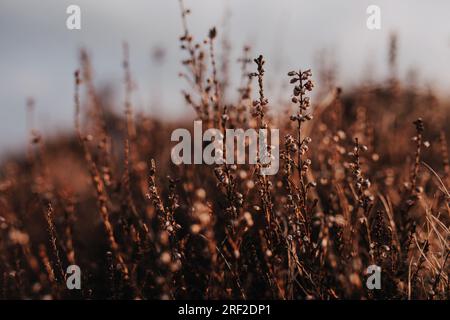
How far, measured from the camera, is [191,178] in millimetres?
2963

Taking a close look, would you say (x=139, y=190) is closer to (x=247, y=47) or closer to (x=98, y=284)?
(x=98, y=284)

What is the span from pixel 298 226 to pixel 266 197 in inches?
9.3

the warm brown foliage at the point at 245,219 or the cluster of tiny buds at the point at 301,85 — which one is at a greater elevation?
the cluster of tiny buds at the point at 301,85

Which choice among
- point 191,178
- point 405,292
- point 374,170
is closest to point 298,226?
point 405,292

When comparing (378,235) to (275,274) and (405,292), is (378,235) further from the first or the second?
(275,274)

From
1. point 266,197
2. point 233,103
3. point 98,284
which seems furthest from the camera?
point 233,103

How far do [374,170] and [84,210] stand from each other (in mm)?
2866

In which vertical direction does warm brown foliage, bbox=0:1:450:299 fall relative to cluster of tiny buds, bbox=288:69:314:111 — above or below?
below

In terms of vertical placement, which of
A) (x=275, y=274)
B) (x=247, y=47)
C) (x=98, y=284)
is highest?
(x=247, y=47)

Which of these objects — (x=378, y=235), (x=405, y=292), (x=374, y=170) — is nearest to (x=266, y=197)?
A: (x=378, y=235)

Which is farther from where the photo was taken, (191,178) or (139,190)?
(139,190)

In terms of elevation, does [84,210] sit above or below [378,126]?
below
